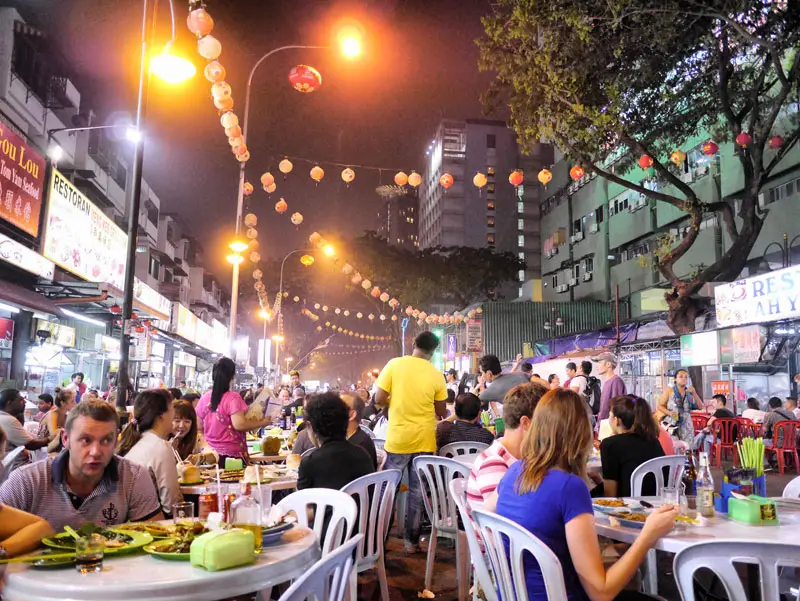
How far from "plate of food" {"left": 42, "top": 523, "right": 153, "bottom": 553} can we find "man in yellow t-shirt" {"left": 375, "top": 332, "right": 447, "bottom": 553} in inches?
150

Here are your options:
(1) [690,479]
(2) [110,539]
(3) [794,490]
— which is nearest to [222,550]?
(2) [110,539]

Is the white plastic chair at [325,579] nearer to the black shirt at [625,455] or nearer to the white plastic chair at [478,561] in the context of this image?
the white plastic chair at [478,561]

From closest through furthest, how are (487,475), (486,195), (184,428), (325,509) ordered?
(487,475), (325,509), (184,428), (486,195)

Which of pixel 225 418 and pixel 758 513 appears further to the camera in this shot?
pixel 225 418

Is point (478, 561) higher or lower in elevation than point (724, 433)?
lower

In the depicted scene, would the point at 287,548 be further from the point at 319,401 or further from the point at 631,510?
the point at 631,510

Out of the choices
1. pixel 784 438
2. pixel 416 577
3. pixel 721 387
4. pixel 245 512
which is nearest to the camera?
pixel 245 512

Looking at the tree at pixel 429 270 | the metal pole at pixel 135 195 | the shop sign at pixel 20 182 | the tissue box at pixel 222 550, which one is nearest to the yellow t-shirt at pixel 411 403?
the tissue box at pixel 222 550

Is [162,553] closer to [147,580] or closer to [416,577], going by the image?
[147,580]

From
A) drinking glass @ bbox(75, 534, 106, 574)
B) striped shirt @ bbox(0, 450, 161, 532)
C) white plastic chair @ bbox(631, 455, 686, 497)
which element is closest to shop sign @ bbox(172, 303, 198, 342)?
white plastic chair @ bbox(631, 455, 686, 497)

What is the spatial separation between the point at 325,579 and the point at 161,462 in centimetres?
253

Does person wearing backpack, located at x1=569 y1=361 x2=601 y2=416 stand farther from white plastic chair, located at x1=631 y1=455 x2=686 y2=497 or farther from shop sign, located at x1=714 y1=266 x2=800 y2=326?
white plastic chair, located at x1=631 y1=455 x2=686 y2=497

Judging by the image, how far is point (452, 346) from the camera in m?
38.3

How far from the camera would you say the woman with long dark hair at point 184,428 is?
6.41 metres
